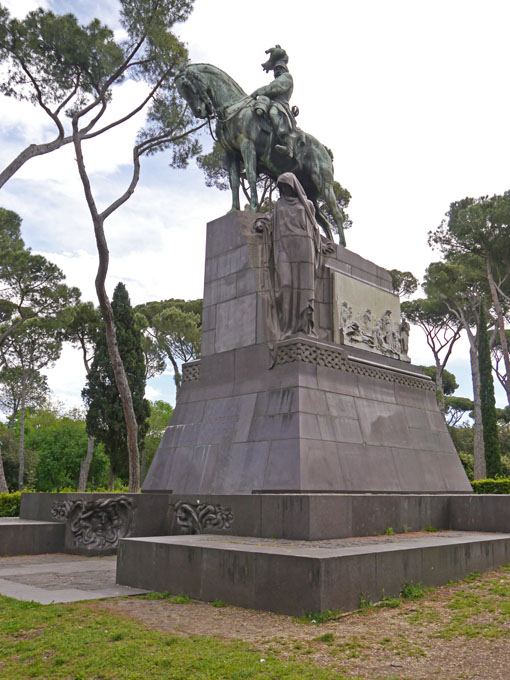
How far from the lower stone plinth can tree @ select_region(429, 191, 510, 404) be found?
23.0 meters

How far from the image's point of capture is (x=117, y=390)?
98.2 feet

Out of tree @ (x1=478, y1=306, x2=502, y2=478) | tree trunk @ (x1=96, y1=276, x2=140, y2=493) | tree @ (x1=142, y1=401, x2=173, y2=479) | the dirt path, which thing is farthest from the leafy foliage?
the dirt path

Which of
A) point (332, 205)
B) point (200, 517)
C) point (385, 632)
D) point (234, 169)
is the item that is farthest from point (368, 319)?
point (385, 632)

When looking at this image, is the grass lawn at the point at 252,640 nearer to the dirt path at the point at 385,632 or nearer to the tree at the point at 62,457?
the dirt path at the point at 385,632

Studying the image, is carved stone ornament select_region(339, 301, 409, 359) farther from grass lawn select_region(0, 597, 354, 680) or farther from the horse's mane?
grass lawn select_region(0, 597, 354, 680)

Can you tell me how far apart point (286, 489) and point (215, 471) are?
1.77 m

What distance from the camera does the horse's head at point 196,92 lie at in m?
14.2

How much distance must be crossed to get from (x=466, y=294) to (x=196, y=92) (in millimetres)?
23776

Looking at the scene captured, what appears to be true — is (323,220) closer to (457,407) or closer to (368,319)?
(368,319)

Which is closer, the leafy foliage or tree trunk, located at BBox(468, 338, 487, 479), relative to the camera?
tree trunk, located at BBox(468, 338, 487, 479)

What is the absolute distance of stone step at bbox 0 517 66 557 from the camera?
10.8 meters

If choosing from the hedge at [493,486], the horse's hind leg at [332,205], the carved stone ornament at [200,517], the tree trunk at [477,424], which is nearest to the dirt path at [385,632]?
the carved stone ornament at [200,517]

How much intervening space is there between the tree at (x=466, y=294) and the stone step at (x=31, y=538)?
24613 millimetres

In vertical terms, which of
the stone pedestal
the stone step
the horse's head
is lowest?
the stone step
